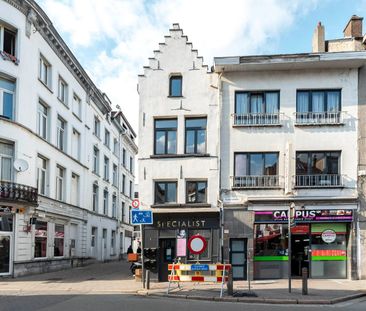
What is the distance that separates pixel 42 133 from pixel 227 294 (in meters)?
16.7

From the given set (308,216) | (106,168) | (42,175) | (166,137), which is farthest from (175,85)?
(106,168)

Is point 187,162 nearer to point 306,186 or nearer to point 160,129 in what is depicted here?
point 160,129

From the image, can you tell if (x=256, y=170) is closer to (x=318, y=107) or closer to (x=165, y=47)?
(x=318, y=107)

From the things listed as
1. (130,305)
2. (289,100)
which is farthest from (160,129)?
(130,305)

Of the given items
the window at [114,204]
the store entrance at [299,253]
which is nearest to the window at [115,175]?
the window at [114,204]

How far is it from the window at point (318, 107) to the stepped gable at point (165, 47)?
4723 millimetres

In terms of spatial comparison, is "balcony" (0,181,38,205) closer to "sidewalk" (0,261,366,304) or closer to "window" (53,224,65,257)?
"sidewalk" (0,261,366,304)

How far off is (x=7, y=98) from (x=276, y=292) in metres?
16.2

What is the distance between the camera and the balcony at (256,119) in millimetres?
22000

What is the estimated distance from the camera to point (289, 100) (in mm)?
22156

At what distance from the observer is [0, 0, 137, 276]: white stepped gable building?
78.1 feet

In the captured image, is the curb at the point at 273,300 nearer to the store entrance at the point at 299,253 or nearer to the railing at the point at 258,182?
the store entrance at the point at 299,253

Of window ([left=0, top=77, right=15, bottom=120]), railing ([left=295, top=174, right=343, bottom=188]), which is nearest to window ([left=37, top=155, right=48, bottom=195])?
window ([left=0, top=77, right=15, bottom=120])

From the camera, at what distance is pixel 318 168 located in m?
21.8
